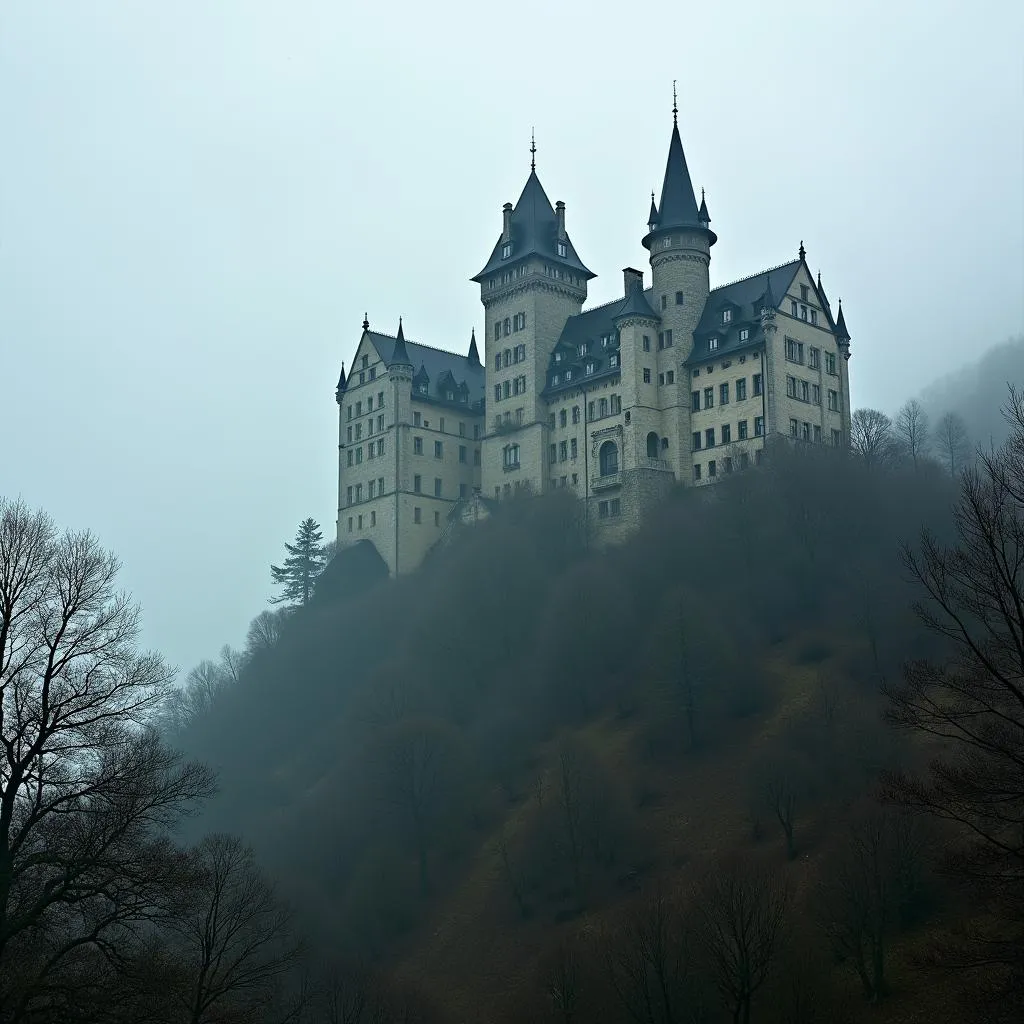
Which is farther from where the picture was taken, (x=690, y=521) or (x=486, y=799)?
(x=690, y=521)

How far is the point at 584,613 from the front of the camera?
76.1m

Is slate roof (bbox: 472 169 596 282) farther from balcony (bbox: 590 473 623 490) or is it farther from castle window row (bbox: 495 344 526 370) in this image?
balcony (bbox: 590 473 623 490)

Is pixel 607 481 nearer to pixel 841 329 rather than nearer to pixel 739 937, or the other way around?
pixel 841 329

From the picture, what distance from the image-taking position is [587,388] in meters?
95.4

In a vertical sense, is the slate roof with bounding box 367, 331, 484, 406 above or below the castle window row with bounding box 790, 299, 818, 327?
above

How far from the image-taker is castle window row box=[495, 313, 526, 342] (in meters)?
103

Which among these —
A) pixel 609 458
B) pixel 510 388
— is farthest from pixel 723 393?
pixel 510 388

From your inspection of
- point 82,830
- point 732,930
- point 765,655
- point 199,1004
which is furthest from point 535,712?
point 82,830

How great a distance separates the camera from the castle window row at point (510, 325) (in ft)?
336

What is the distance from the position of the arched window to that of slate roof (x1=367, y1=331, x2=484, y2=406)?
66.4 feet

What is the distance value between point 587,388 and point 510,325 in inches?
449

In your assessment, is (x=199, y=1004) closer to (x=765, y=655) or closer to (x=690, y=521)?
(x=765, y=655)

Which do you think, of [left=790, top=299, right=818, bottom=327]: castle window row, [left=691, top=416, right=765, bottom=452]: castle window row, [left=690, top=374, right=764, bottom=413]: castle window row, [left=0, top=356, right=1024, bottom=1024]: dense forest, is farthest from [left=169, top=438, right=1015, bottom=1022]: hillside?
[left=790, top=299, right=818, bottom=327]: castle window row

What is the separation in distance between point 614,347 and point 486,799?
39025 millimetres
